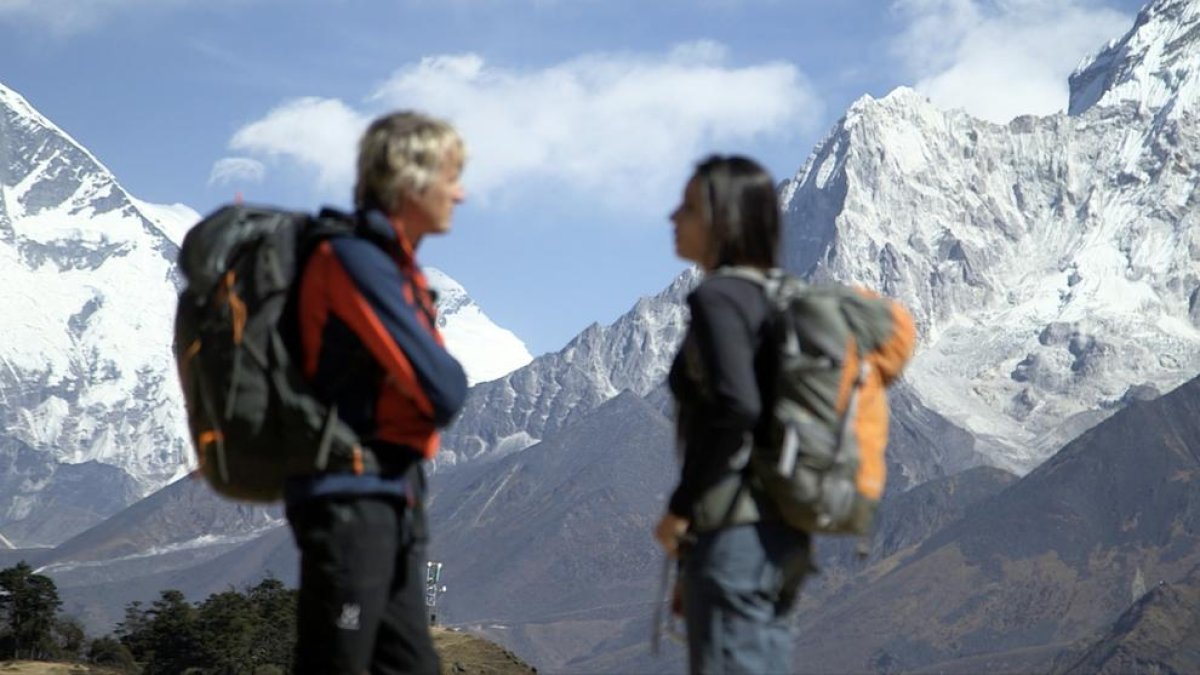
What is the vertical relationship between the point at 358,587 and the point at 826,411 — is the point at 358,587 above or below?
below

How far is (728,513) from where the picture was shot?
24.8ft

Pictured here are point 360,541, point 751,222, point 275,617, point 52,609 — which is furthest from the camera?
point 275,617

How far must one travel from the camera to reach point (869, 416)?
300 inches

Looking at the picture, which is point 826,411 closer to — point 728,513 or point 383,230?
point 728,513

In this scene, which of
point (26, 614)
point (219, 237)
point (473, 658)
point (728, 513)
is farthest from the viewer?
point (473, 658)

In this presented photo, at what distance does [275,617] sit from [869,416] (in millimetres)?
72603

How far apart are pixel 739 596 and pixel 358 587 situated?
1.43 metres

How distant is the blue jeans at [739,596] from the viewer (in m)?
7.57

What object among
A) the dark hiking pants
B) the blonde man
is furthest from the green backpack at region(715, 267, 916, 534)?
the dark hiking pants

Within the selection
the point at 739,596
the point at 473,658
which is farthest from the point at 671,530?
the point at 473,658

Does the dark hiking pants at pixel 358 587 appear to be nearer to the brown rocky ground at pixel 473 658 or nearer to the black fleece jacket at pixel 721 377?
the black fleece jacket at pixel 721 377

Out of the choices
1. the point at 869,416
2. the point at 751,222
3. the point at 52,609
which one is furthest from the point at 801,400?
the point at 52,609

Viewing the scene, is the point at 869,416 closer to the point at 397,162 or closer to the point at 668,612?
the point at 668,612

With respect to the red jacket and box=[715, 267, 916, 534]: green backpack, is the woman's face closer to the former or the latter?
box=[715, 267, 916, 534]: green backpack
